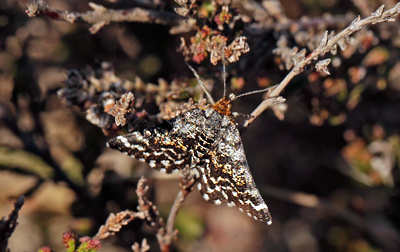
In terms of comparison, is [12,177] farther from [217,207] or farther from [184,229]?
[217,207]

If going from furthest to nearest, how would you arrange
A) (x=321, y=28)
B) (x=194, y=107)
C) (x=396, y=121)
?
(x=396, y=121) < (x=321, y=28) < (x=194, y=107)

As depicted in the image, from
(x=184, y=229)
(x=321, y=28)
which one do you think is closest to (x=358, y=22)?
(x=321, y=28)

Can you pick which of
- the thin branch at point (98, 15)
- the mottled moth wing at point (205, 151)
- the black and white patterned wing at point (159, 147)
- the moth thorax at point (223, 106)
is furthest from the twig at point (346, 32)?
the thin branch at point (98, 15)

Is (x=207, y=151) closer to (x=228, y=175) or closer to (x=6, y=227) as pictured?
(x=228, y=175)

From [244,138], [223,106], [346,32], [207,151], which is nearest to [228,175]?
[207,151]

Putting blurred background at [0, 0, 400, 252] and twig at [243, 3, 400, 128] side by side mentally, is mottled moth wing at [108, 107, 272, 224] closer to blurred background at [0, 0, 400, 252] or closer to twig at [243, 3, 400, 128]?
blurred background at [0, 0, 400, 252]

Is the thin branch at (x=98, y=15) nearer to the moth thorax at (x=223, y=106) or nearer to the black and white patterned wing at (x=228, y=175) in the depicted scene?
the moth thorax at (x=223, y=106)
